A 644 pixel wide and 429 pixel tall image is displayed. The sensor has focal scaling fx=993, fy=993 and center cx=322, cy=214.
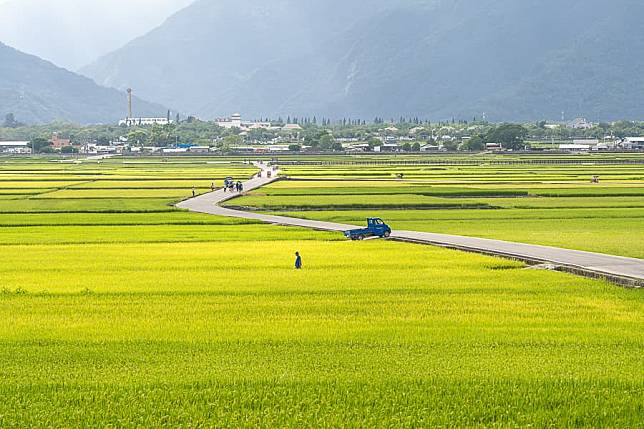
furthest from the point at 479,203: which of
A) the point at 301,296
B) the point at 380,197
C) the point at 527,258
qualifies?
the point at 301,296

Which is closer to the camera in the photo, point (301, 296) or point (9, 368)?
point (9, 368)

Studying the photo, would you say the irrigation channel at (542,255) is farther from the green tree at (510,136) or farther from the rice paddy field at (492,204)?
the green tree at (510,136)

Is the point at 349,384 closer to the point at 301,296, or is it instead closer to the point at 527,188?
the point at 301,296

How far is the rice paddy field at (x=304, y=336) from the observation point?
53.3ft

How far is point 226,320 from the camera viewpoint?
2316 centimetres

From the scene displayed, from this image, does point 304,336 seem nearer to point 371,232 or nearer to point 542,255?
point 542,255

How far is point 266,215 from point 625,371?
40.3 m

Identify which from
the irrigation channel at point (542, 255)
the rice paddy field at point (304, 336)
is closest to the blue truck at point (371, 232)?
the irrigation channel at point (542, 255)

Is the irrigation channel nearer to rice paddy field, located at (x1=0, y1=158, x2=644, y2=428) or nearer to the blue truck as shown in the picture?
the blue truck

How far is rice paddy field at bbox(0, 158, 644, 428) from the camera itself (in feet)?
53.3

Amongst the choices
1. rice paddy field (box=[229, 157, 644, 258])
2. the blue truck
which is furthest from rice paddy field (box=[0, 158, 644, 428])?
rice paddy field (box=[229, 157, 644, 258])

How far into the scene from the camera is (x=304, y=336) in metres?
21.2

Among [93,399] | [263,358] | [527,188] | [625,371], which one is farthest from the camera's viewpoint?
[527,188]

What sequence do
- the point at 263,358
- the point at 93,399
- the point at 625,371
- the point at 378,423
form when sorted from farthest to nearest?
the point at 263,358 < the point at 625,371 < the point at 93,399 < the point at 378,423
